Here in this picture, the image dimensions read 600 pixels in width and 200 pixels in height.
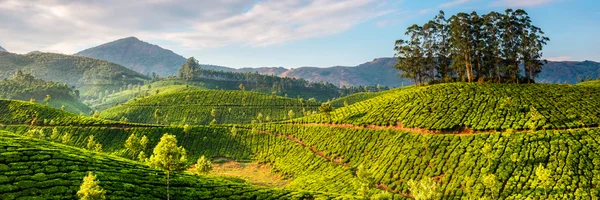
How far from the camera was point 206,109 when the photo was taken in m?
176

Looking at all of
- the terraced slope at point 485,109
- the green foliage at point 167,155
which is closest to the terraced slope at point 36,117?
the green foliage at point 167,155

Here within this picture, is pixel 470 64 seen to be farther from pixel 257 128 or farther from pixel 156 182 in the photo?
pixel 156 182

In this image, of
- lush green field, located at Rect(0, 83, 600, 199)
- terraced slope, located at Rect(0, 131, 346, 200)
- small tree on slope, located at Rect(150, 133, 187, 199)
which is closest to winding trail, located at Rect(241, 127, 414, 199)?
lush green field, located at Rect(0, 83, 600, 199)

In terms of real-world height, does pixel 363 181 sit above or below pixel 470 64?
below

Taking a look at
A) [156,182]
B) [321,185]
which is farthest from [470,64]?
[156,182]

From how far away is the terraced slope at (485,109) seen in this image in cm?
7688

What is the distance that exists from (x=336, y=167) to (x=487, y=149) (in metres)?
37.3

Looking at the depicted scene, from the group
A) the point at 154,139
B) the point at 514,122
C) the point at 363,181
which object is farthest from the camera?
the point at 154,139

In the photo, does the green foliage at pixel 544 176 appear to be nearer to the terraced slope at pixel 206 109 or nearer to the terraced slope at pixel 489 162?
the terraced slope at pixel 489 162

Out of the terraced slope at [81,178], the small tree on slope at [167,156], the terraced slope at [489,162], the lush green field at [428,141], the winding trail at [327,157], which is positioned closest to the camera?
the terraced slope at [81,178]

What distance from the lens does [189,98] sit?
189 metres

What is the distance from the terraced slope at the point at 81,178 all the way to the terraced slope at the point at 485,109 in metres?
44.0

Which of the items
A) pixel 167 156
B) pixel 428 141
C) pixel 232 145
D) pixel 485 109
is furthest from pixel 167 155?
pixel 485 109

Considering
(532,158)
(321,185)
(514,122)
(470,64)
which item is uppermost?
(470,64)
